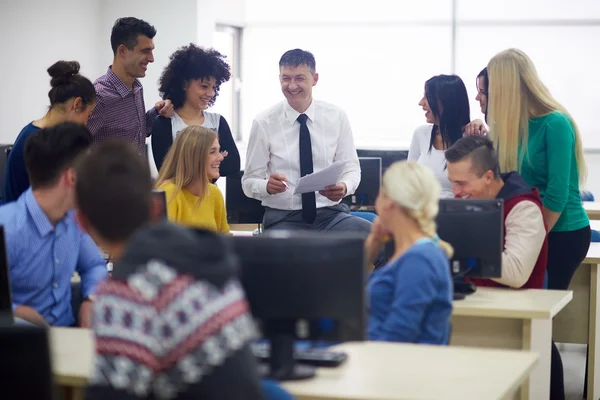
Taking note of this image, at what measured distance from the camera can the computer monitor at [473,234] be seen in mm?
3533

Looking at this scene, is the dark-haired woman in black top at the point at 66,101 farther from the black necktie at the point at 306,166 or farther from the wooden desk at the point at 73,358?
the wooden desk at the point at 73,358

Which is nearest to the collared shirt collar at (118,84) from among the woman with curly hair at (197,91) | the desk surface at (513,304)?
the woman with curly hair at (197,91)

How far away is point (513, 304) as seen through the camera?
3449 millimetres

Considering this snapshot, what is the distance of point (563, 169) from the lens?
404cm

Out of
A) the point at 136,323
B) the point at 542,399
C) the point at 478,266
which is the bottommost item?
the point at 542,399

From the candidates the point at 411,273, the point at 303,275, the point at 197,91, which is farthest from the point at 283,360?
the point at 197,91

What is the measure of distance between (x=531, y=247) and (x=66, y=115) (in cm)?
213

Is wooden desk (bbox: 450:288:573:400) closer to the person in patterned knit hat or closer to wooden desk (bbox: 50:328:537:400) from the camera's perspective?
wooden desk (bbox: 50:328:537:400)

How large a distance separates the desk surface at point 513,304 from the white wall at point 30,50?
413 cm

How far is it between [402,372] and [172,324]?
1.05m

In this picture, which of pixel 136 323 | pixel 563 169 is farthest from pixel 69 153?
pixel 563 169

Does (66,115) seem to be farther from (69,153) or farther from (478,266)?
(478,266)

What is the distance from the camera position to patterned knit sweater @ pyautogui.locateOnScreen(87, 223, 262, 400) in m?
1.60

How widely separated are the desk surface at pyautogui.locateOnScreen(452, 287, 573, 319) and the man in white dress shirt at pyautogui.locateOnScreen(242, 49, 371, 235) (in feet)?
4.44
